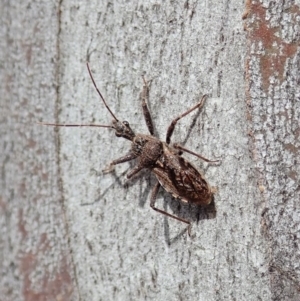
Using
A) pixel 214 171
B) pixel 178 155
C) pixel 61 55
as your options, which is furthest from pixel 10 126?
pixel 214 171

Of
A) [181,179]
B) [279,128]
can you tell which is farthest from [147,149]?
[279,128]

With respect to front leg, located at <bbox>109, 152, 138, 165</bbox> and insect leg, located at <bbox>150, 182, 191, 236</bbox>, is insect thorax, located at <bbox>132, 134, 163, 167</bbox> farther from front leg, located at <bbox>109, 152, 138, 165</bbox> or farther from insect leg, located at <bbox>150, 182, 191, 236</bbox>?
insect leg, located at <bbox>150, 182, 191, 236</bbox>

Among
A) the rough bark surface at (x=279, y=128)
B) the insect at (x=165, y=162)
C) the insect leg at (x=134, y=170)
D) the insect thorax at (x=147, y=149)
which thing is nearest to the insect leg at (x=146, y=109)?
the insect at (x=165, y=162)

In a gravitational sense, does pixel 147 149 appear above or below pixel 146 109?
below

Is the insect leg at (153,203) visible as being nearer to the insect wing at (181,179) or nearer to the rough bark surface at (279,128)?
the insect wing at (181,179)

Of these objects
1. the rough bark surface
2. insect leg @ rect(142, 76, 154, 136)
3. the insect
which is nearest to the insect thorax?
the insect

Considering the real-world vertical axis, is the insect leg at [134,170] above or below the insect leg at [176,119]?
below

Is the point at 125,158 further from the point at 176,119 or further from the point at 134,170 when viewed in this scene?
the point at 176,119
